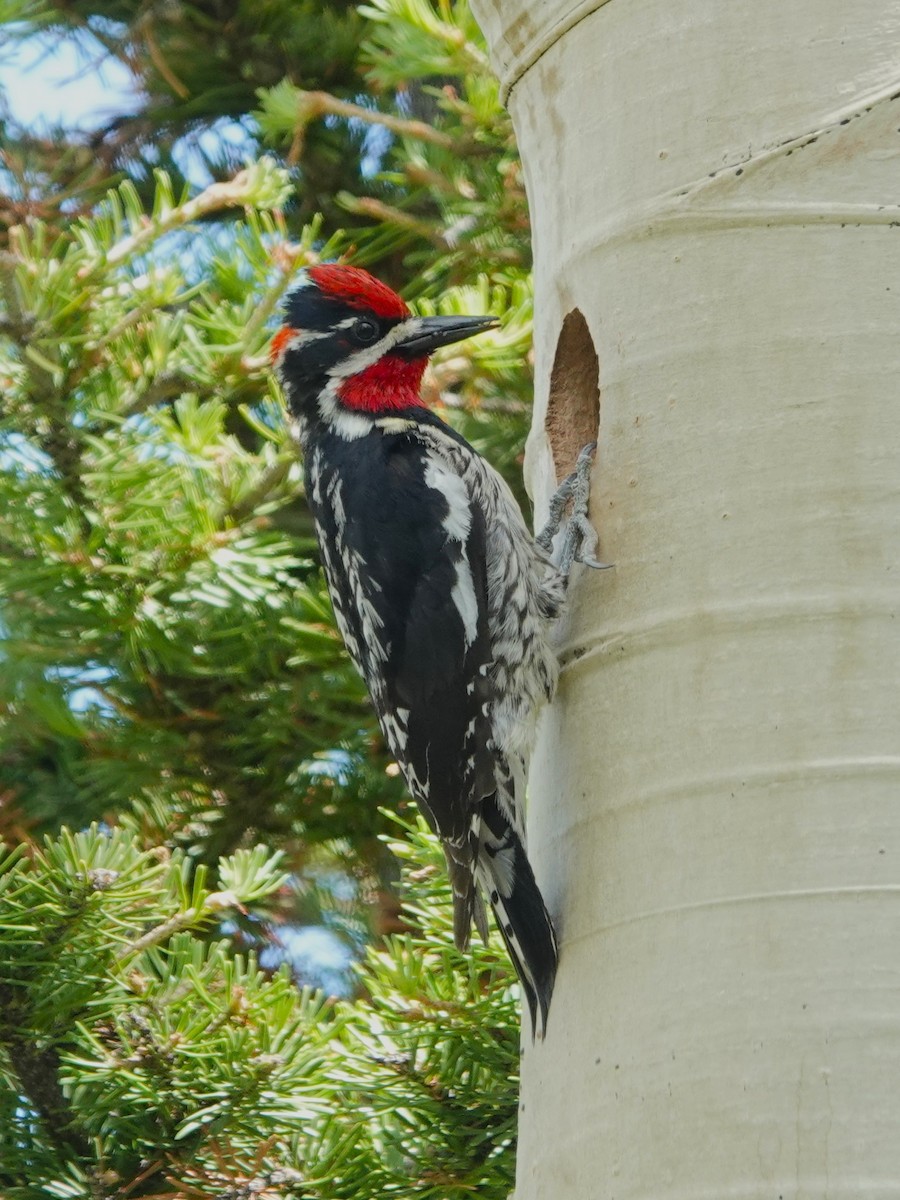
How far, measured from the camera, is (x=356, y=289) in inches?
117

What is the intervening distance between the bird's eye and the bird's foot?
0.71 meters

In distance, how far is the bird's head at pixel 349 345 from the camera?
9.75ft

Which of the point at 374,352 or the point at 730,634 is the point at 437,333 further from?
the point at 730,634

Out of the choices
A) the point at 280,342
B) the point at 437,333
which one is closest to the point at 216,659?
the point at 280,342

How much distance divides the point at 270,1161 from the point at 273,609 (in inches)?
39.6

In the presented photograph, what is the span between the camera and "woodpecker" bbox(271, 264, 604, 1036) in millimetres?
Result: 2322

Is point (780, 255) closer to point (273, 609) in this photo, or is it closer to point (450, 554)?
point (450, 554)

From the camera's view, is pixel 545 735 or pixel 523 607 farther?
pixel 523 607

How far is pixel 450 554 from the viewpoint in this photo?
264cm

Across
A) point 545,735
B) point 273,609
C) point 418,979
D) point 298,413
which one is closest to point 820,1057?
point 545,735

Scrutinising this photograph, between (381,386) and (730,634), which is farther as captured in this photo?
(381,386)

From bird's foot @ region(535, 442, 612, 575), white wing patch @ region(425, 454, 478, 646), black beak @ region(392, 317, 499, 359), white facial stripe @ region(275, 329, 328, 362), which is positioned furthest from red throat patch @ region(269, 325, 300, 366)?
bird's foot @ region(535, 442, 612, 575)

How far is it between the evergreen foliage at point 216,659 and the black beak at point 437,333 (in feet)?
0.50

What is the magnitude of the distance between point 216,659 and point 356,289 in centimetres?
73
